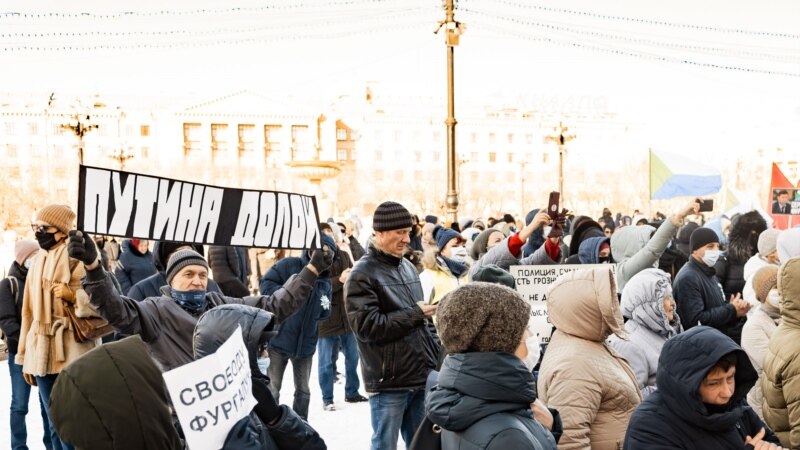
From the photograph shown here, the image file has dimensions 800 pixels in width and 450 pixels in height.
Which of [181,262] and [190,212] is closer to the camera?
[181,262]

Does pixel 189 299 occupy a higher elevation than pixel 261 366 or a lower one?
higher

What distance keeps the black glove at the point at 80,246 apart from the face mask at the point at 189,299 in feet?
1.68

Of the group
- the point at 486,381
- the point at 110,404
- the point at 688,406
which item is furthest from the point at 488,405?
the point at 110,404

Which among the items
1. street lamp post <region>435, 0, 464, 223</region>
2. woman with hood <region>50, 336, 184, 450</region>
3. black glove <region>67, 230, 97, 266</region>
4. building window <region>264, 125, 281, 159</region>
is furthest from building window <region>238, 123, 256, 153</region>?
woman with hood <region>50, 336, 184, 450</region>

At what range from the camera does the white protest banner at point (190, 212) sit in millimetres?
3598

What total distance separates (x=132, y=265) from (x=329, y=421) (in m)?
2.42

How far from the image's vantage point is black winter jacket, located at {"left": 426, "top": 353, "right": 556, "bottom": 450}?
82.6 inches

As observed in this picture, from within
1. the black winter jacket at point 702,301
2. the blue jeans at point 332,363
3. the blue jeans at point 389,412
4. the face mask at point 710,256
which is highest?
the face mask at point 710,256

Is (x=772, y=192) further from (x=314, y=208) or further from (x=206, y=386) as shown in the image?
(x=206, y=386)

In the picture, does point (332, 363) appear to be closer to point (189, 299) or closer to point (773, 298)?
point (189, 299)

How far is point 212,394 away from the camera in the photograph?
2.30m

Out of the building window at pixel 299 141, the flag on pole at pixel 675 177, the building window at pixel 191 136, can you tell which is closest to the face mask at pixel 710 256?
the flag on pole at pixel 675 177

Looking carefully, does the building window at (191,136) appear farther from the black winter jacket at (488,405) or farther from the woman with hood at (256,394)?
the black winter jacket at (488,405)

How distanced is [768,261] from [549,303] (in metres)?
3.83
